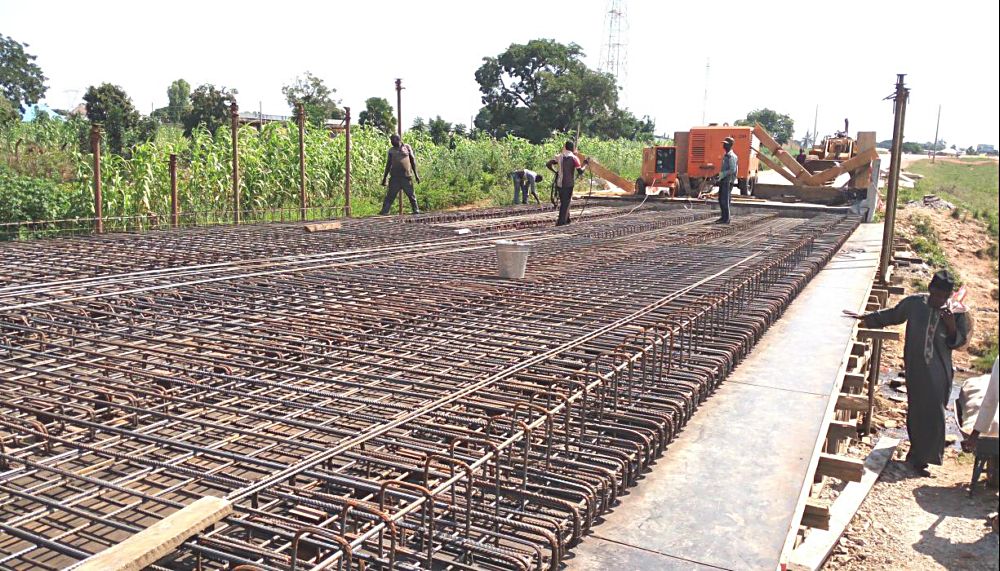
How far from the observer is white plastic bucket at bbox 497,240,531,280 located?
6273 millimetres

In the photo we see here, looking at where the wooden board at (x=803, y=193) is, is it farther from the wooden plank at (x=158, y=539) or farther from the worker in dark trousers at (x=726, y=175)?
the wooden plank at (x=158, y=539)

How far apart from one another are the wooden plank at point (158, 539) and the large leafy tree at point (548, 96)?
42.0 m

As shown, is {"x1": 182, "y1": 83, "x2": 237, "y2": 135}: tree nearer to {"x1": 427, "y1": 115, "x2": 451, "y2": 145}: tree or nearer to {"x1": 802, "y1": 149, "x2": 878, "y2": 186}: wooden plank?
{"x1": 427, "y1": 115, "x2": 451, "y2": 145}: tree

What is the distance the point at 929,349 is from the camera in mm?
5254

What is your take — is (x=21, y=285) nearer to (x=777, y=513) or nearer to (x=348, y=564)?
(x=348, y=564)

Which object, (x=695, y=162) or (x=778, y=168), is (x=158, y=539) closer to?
(x=695, y=162)

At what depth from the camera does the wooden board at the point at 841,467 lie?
4102 millimetres

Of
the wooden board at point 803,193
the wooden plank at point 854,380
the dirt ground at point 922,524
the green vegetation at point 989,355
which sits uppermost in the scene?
the green vegetation at point 989,355

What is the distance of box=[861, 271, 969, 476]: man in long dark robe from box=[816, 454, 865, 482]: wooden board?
55.2 inches

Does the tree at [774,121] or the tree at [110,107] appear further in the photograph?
the tree at [774,121]

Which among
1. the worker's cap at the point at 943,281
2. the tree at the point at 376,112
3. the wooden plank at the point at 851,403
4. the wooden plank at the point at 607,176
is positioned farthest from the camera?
the tree at the point at 376,112

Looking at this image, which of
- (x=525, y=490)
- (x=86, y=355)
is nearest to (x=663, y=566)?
(x=525, y=490)

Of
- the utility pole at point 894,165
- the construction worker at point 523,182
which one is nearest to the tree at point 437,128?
the construction worker at point 523,182

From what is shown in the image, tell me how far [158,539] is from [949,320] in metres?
4.76
